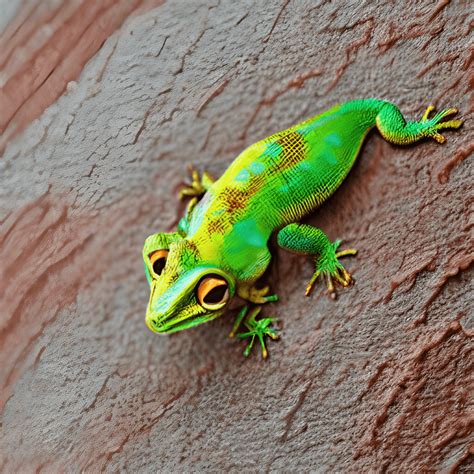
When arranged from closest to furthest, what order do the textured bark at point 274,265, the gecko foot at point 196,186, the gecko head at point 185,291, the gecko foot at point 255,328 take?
1. the gecko head at point 185,291
2. the textured bark at point 274,265
3. the gecko foot at point 255,328
4. the gecko foot at point 196,186

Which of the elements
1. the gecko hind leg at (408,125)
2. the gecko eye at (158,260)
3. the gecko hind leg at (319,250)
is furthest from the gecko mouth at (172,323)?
the gecko hind leg at (408,125)

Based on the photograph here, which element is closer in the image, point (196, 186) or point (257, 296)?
point (257, 296)

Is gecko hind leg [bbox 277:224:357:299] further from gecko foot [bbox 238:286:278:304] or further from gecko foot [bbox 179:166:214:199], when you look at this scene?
gecko foot [bbox 179:166:214:199]

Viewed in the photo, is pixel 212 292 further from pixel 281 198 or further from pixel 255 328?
pixel 281 198

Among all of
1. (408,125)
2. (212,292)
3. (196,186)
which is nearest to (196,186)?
(196,186)

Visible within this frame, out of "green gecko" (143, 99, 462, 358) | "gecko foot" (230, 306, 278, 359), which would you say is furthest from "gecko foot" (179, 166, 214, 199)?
"gecko foot" (230, 306, 278, 359)

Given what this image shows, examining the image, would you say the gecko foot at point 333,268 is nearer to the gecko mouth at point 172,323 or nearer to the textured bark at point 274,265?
the textured bark at point 274,265
